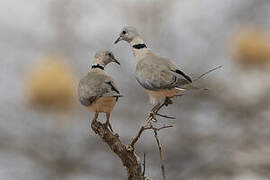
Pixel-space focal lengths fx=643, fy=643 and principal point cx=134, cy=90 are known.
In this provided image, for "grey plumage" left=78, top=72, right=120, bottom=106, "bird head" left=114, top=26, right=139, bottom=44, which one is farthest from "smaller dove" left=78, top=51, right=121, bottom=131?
"bird head" left=114, top=26, right=139, bottom=44

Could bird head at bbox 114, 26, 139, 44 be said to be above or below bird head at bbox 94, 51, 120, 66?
above

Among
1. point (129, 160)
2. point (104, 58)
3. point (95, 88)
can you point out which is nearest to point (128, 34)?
point (104, 58)

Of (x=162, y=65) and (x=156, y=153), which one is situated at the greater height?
(x=156, y=153)

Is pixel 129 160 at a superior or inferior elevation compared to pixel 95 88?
inferior

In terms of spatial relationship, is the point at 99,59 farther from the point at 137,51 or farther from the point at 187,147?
the point at 187,147

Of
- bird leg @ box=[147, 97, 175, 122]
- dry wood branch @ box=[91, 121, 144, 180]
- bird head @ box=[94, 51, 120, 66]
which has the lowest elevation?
dry wood branch @ box=[91, 121, 144, 180]

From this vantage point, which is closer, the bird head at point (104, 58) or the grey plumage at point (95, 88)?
the grey plumage at point (95, 88)

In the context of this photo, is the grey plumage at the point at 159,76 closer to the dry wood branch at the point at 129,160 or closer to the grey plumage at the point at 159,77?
the grey plumage at the point at 159,77

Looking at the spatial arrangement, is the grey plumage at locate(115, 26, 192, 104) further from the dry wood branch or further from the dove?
the dry wood branch

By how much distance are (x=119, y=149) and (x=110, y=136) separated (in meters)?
0.05

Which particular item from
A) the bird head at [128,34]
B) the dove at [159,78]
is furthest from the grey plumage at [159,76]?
the bird head at [128,34]

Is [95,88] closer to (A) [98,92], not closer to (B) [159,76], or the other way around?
(A) [98,92]

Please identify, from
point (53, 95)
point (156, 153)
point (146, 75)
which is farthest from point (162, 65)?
point (156, 153)

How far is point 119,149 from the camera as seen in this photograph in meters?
1.33
